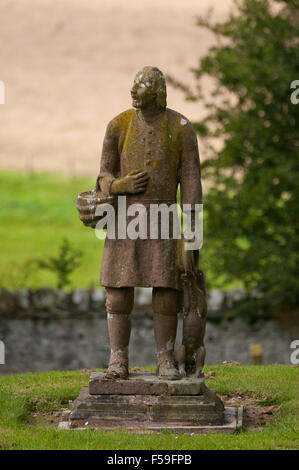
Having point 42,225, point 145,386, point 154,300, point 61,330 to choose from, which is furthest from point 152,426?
point 42,225

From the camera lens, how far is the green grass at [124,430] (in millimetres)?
7641

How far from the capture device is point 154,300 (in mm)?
8688

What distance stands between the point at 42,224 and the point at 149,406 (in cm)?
1780

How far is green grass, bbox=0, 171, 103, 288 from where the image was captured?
870 inches

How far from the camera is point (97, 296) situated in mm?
15172

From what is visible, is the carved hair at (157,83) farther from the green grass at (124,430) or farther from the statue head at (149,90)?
the green grass at (124,430)

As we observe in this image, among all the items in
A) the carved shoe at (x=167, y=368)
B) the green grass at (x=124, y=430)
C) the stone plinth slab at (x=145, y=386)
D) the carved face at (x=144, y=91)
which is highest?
the carved face at (x=144, y=91)

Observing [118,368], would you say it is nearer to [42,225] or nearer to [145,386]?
[145,386]

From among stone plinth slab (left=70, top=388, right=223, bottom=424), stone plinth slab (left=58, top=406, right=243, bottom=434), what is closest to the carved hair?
stone plinth slab (left=70, top=388, right=223, bottom=424)

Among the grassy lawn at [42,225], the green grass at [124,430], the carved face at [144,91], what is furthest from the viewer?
the grassy lawn at [42,225]

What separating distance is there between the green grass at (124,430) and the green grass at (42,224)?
8594 millimetres

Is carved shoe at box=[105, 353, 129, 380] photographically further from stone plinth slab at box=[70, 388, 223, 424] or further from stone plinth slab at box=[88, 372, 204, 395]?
stone plinth slab at box=[70, 388, 223, 424]

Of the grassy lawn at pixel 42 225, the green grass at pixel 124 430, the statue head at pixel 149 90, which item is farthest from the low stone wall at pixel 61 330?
the statue head at pixel 149 90
